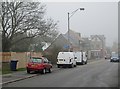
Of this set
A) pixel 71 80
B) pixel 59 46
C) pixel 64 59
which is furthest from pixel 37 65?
pixel 59 46

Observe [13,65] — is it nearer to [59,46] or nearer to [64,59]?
[64,59]

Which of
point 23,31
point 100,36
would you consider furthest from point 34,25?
point 100,36

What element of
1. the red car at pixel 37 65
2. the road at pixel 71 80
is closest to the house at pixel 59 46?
the red car at pixel 37 65

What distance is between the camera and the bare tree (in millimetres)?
49906

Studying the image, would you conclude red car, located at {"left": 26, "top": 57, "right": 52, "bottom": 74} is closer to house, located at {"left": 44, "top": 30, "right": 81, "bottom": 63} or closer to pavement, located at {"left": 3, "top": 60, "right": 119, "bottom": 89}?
pavement, located at {"left": 3, "top": 60, "right": 119, "bottom": 89}

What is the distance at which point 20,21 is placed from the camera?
50781 mm

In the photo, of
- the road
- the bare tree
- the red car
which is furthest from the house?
the road

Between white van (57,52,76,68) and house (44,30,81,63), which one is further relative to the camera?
house (44,30,81,63)

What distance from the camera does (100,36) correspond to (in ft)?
608

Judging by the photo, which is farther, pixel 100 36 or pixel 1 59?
pixel 100 36

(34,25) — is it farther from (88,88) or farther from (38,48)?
(88,88)

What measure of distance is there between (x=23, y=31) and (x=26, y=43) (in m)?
10.3

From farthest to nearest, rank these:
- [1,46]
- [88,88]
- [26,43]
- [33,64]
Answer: [26,43] → [1,46] → [33,64] → [88,88]

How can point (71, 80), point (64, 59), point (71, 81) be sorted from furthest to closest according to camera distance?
point (64, 59), point (71, 80), point (71, 81)
